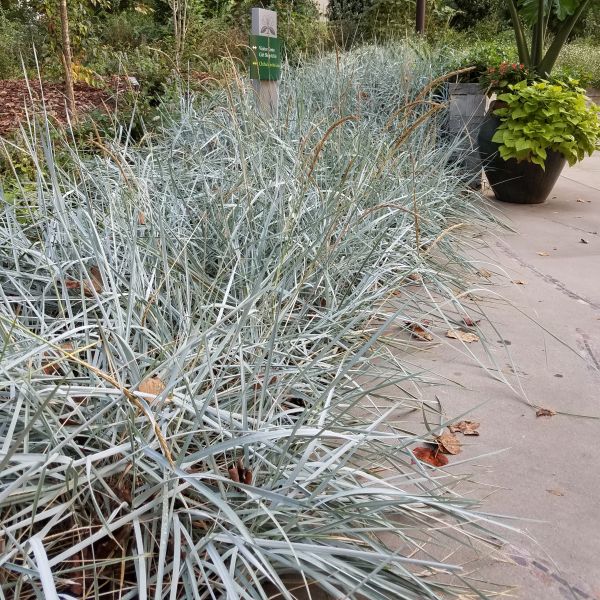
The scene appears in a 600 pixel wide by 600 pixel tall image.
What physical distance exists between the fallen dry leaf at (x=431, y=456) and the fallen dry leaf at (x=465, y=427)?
0.56ft

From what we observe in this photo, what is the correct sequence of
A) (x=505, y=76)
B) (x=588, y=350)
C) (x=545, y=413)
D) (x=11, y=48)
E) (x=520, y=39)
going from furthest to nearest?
(x=11, y=48) < (x=520, y=39) < (x=505, y=76) < (x=588, y=350) < (x=545, y=413)

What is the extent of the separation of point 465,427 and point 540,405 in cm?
41

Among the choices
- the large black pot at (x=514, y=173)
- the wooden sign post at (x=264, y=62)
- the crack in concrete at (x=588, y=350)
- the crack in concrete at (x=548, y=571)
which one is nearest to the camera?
the crack in concrete at (x=548, y=571)

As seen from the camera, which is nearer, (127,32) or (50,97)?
(50,97)

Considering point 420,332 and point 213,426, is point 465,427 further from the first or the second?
point 213,426

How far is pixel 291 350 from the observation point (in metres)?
2.46

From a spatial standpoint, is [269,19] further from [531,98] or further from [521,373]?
[521,373]

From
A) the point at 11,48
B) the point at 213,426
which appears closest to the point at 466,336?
the point at 213,426

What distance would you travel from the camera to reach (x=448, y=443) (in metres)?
2.45

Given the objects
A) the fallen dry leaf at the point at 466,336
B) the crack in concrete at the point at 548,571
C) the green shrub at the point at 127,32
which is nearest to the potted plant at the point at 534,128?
the fallen dry leaf at the point at 466,336

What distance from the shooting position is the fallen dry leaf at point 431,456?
2.33 meters

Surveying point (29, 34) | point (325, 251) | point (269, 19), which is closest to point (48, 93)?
point (29, 34)

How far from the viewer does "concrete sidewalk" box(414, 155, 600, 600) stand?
6.26ft

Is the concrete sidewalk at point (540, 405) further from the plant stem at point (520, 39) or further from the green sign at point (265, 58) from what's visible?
Answer: the plant stem at point (520, 39)
